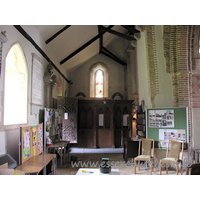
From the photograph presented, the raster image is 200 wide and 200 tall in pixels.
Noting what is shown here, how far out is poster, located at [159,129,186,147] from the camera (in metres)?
4.86

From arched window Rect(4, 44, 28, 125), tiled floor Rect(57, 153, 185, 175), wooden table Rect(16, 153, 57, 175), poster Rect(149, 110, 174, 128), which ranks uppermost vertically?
arched window Rect(4, 44, 28, 125)

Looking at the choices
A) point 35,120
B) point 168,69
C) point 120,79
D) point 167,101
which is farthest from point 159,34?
point 120,79

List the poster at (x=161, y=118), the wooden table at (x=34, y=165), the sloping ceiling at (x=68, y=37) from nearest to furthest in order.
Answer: the wooden table at (x=34, y=165) → the poster at (x=161, y=118) → the sloping ceiling at (x=68, y=37)

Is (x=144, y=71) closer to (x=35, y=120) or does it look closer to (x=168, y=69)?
(x=168, y=69)

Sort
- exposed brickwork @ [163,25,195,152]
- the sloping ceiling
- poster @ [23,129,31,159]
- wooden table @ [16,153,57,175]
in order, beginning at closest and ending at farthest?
1. wooden table @ [16,153,57,175]
2. poster @ [23,129,31,159]
3. exposed brickwork @ [163,25,195,152]
4. the sloping ceiling

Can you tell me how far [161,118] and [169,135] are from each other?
488mm

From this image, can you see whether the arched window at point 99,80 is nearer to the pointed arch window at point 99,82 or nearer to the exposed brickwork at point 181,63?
the pointed arch window at point 99,82

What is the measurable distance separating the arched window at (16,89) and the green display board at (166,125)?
10.8ft

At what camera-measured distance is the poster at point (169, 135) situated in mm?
4855

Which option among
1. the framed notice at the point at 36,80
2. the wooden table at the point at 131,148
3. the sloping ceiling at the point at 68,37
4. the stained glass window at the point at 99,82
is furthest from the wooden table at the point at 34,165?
the stained glass window at the point at 99,82

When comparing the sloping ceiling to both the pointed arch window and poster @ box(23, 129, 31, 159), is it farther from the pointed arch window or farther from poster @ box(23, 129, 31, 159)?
the pointed arch window

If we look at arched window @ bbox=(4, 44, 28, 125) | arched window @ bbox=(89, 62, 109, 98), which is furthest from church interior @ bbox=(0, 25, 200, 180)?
arched window @ bbox=(89, 62, 109, 98)

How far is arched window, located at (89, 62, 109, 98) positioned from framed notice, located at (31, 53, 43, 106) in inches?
264

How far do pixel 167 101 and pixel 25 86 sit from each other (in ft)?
12.9
